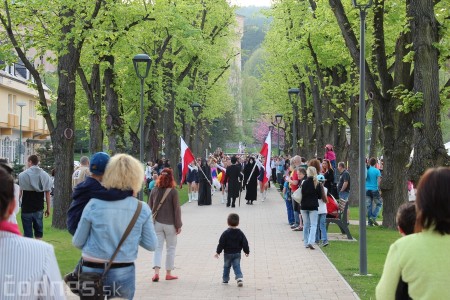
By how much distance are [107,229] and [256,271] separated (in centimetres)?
697

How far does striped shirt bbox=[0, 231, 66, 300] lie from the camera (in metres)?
3.42

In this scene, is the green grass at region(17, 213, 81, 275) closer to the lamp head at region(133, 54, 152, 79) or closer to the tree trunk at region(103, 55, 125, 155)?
the lamp head at region(133, 54, 152, 79)

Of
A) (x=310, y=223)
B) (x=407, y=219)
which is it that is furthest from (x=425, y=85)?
(x=407, y=219)

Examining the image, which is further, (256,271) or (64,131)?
(64,131)

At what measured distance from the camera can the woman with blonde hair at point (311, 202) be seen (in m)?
15.8

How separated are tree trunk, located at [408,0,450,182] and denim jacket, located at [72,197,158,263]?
26.6 feet

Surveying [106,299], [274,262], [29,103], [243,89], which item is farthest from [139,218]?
[243,89]

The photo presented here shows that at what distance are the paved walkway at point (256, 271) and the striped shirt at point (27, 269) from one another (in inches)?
261

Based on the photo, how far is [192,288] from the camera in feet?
35.5

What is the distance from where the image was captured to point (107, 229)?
6004mm

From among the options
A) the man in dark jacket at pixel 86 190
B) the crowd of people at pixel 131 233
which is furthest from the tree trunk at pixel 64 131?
the man in dark jacket at pixel 86 190

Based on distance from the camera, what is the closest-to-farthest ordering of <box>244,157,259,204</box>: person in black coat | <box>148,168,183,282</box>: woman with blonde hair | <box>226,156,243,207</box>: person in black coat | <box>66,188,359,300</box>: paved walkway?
<box>66,188,359,300</box>: paved walkway → <box>148,168,183,282</box>: woman with blonde hair → <box>226,156,243,207</box>: person in black coat → <box>244,157,259,204</box>: person in black coat

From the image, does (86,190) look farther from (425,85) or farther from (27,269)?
(425,85)

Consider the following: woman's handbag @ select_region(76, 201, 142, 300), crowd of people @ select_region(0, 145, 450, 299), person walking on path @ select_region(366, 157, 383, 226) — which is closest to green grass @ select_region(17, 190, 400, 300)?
person walking on path @ select_region(366, 157, 383, 226)
